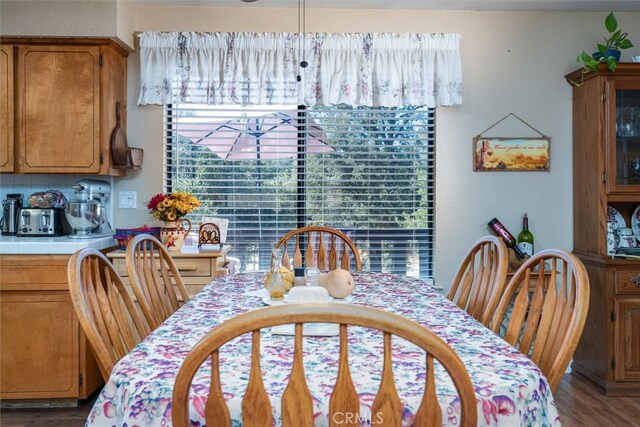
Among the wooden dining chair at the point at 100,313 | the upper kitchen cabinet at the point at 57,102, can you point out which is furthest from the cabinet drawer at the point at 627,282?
the upper kitchen cabinet at the point at 57,102

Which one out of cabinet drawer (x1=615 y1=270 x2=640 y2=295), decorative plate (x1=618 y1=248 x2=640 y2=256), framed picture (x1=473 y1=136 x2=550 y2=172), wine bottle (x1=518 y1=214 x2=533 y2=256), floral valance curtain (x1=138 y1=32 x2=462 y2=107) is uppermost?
floral valance curtain (x1=138 y1=32 x2=462 y2=107)

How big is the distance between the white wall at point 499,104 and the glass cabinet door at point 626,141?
0.38 metres

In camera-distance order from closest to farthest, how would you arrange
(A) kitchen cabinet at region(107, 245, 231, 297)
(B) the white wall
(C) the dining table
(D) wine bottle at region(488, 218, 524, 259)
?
(C) the dining table → (A) kitchen cabinet at region(107, 245, 231, 297) → (D) wine bottle at region(488, 218, 524, 259) → (B) the white wall

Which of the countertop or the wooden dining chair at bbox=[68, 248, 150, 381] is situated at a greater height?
the countertop

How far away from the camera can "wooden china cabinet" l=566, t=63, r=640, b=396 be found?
3.37m

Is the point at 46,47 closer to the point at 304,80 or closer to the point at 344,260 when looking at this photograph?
the point at 304,80

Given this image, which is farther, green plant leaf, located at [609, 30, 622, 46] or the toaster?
green plant leaf, located at [609, 30, 622, 46]

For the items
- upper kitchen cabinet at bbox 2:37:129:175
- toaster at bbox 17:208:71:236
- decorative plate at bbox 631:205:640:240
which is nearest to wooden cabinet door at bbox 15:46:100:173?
upper kitchen cabinet at bbox 2:37:129:175

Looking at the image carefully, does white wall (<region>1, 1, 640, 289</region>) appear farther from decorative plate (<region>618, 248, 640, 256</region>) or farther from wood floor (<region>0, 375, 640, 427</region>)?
wood floor (<region>0, 375, 640, 427</region>)

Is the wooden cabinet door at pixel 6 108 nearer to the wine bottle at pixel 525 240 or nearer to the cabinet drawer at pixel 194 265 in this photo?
the cabinet drawer at pixel 194 265

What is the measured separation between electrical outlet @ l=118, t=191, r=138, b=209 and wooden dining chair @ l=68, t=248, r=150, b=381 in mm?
1982

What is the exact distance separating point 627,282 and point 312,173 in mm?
2017

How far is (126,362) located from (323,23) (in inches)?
116

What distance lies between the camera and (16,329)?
3072mm
